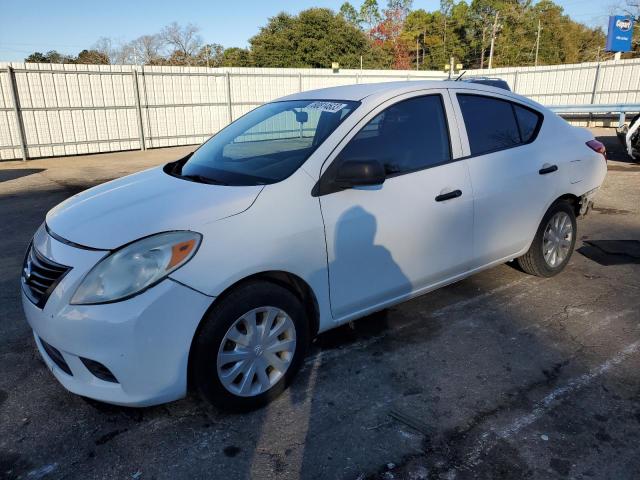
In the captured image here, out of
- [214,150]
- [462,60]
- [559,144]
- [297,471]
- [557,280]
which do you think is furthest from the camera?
[462,60]

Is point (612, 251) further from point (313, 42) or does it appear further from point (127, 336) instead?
point (313, 42)

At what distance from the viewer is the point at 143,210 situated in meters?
2.63

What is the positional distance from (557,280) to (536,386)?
6.34 feet

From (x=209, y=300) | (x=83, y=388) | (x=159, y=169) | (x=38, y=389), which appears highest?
(x=159, y=169)

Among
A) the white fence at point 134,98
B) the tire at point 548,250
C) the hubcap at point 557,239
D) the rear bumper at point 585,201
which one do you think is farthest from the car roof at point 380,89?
the white fence at point 134,98

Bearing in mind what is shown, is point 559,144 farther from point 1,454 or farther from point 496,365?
point 1,454

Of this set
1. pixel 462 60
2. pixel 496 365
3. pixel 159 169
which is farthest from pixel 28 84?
pixel 462 60

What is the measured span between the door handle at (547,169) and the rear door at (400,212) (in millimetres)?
910

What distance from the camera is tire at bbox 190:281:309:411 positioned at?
2432mm

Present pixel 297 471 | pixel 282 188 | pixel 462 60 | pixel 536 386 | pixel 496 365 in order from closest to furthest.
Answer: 1. pixel 297 471
2. pixel 282 188
3. pixel 536 386
4. pixel 496 365
5. pixel 462 60

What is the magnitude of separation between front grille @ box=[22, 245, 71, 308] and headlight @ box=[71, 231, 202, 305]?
0.65 feet

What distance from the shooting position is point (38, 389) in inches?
118

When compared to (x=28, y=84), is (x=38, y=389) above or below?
below

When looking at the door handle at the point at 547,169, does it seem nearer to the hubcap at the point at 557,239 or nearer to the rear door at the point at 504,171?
→ the rear door at the point at 504,171
